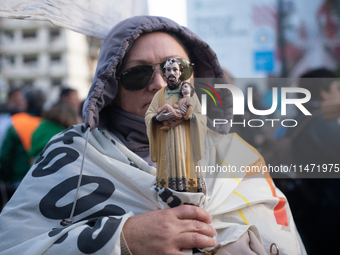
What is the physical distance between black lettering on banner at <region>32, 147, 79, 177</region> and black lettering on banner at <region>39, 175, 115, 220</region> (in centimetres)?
13

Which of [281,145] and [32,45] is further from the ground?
[32,45]

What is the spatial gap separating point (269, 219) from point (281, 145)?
207 centimetres

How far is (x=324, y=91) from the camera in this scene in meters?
3.09

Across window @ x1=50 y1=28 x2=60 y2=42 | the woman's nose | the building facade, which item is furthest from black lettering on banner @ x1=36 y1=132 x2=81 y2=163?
window @ x1=50 y1=28 x2=60 y2=42

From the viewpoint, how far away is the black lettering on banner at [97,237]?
137 centimetres

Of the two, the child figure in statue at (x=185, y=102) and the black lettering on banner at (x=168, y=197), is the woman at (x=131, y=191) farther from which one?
the child figure in statue at (x=185, y=102)

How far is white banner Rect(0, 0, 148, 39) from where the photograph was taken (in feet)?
5.19

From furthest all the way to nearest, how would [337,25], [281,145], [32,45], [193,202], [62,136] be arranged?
1. [32,45]
2. [337,25]
3. [281,145]
4. [62,136]
5. [193,202]

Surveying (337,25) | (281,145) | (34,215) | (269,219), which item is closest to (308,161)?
(281,145)

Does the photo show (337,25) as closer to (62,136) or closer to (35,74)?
(62,136)

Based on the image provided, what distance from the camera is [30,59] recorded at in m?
41.7

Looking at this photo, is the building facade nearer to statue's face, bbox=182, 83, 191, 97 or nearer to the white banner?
the white banner

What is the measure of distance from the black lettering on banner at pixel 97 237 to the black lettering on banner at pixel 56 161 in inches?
19.8

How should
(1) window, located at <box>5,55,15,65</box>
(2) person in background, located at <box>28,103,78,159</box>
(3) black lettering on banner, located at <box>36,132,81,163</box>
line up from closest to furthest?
(3) black lettering on banner, located at <box>36,132,81,163</box>, (2) person in background, located at <box>28,103,78,159</box>, (1) window, located at <box>5,55,15,65</box>
